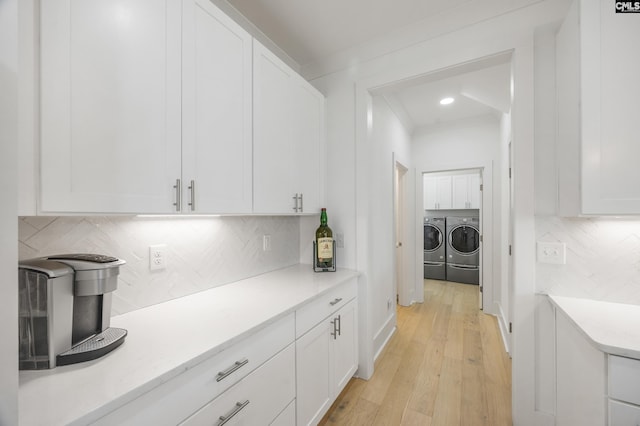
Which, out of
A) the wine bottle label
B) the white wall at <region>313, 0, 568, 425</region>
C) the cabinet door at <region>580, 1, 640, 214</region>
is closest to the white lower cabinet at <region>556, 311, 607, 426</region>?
the white wall at <region>313, 0, 568, 425</region>

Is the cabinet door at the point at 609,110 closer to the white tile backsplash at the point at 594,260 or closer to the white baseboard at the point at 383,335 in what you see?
the white tile backsplash at the point at 594,260

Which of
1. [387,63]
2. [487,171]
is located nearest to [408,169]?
[487,171]

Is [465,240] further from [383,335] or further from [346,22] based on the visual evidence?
[346,22]

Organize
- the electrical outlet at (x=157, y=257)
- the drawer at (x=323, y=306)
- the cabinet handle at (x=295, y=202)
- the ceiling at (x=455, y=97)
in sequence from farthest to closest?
the ceiling at (x=455, y=97)
the cabinet handle at (x=295, y=202)
the drawer at (x=323, y=306)
the electrical outlet at (x=157, y=257)

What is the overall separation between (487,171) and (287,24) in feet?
10.1

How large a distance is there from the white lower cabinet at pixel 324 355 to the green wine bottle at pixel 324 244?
0.82 feet

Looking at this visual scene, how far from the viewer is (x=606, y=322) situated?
4.03 ft

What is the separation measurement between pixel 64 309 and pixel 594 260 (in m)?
2.38

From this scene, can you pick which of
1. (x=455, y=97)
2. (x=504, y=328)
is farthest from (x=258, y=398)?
(x=455, y=97)

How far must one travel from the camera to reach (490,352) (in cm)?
257

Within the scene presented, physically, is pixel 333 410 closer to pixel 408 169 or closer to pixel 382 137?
pixel 382 137

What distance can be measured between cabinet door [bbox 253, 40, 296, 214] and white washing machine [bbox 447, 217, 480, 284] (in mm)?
4504

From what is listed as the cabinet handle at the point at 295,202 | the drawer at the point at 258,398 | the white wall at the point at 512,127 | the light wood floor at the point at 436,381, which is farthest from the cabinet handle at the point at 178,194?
the light wood floor at the point at 436,381

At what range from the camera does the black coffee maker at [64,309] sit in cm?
75
